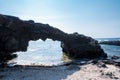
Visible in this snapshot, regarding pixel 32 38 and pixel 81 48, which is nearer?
pixel 32 38

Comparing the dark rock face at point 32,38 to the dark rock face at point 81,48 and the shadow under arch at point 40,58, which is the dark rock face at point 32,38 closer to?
the dark rock face at point 81,48

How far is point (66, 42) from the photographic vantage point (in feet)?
178

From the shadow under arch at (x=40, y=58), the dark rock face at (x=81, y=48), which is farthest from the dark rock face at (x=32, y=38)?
the shadow under arch at (x=40, y=58)

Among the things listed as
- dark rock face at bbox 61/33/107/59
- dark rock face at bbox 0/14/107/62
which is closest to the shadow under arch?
dark rock face at bbox 0/14/107/62

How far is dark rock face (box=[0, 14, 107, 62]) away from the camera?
40438mm

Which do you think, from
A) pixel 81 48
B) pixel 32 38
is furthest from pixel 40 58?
pixel 81 48

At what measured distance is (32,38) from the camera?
47000mm

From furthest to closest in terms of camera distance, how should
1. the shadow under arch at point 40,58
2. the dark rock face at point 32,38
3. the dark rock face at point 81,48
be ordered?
the dark rock face at point 81,48
the shadow under arch at point 40,58
the dark rock face at point 32,38

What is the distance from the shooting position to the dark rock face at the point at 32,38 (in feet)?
133

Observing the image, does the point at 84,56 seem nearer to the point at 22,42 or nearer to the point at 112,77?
the point at 22,42

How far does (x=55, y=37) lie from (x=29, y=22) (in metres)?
8.98

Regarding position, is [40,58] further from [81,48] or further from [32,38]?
[81,48]

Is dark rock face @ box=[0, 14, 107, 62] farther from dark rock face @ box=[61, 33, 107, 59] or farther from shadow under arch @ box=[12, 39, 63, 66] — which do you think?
shadow under arch @ box=[12, 39, 63, 66]

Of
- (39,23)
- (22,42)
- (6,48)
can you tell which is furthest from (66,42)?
(6,48)
